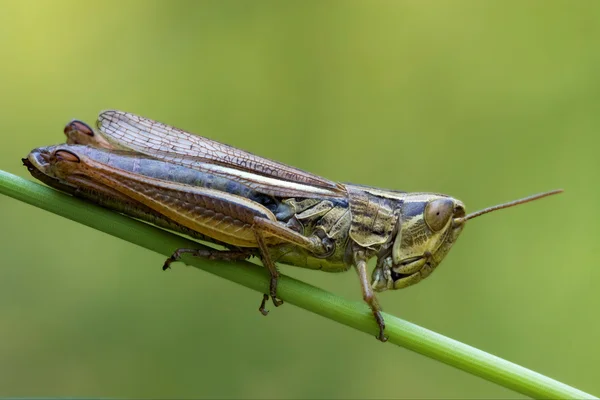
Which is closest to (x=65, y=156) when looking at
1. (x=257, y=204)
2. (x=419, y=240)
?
(x=257, y=204)

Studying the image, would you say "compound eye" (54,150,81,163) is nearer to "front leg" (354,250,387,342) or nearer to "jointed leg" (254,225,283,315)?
"jointed leg" (254,225,283,315)

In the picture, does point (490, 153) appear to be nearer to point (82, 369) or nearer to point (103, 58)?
point (103, 58)

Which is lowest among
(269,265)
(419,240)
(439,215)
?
(269,265)

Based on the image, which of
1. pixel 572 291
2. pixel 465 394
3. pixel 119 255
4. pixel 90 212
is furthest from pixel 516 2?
pixel 90 212

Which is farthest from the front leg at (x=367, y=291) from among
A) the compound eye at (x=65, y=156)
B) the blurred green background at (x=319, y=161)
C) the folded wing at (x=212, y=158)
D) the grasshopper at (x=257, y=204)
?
the blurred green background at (x=319, y=161)

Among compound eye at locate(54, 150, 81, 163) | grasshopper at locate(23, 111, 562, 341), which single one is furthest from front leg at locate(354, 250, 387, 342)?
compound eye at locate(54, 150, 81, 163)

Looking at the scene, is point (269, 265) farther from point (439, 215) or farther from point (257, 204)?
point (439, 215)
